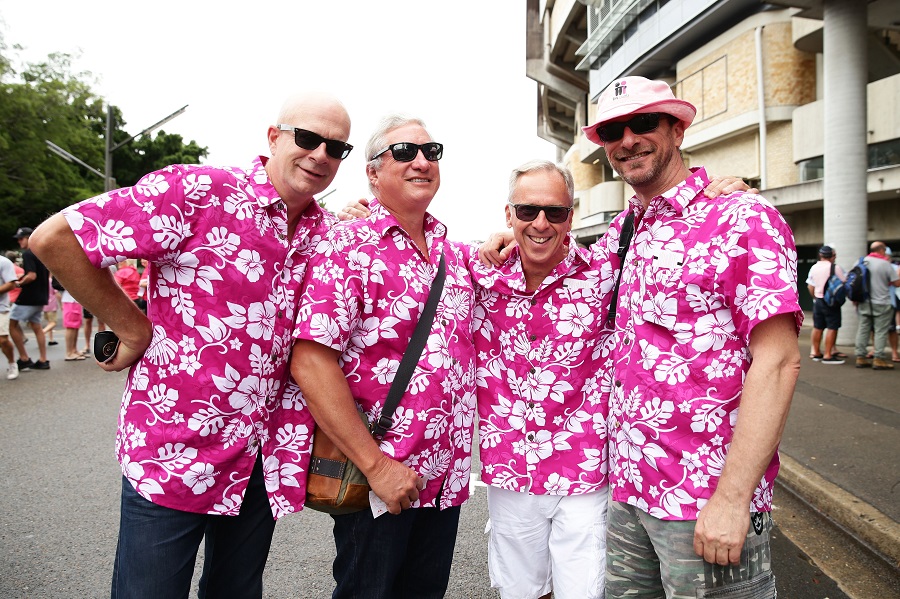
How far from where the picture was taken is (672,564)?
6.55ft

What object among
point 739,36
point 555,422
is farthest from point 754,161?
point 555,422

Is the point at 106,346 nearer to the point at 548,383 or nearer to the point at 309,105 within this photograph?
the point at 309,105

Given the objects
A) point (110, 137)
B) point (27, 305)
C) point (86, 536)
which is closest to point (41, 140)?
point (110, 137)

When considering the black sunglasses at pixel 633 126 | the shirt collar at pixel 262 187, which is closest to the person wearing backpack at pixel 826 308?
the black sunglasses at pixel 633 126

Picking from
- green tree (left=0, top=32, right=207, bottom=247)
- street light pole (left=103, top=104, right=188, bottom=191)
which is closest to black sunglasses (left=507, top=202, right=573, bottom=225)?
street light pole (left=103, top=104, right=188, bottom=191)

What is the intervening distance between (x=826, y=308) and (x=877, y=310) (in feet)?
2.53

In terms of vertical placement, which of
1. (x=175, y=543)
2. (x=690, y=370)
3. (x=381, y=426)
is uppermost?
(x=690, y=370)

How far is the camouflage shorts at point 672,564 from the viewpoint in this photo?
6.27 feet

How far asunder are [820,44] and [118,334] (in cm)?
2270

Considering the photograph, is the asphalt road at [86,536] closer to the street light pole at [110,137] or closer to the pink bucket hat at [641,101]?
the pink bucket hat at [641,101]

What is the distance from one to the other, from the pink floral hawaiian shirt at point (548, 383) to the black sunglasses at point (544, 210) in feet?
0.48

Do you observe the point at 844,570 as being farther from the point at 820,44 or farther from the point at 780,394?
the point at 820,44

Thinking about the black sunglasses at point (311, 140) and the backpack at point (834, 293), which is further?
the backpack at point (834, 293)

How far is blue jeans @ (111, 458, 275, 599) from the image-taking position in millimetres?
1878
